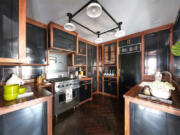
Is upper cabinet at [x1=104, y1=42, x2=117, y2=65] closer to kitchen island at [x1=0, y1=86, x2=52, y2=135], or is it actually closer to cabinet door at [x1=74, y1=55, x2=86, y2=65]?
cabinet door at [x1=74, y1=55, x2=86, y2=65]

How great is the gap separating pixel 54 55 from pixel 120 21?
7.06 ft

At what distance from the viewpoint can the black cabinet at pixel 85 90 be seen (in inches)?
93.6

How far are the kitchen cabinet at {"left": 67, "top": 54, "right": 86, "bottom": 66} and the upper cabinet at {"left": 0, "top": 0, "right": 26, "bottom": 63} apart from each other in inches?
63.4

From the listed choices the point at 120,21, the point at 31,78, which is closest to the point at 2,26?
the point at 31,78

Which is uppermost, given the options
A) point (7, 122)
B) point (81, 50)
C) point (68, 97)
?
point (81, 50)

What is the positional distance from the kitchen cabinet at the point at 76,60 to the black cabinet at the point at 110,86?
53.6 inches

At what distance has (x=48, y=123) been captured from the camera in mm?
958

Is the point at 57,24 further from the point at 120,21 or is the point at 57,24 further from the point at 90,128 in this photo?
the point at 90,128

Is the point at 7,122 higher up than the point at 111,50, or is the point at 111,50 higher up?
the point at 111,50

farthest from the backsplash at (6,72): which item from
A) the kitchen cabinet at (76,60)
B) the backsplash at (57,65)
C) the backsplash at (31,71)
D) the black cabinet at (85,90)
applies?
the black cabinet at (85,90)

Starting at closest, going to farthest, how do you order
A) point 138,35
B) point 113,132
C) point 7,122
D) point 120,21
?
point 7,122 < point 113,132 < point 120,21 < point 138,35

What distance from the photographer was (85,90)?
2.50 metres

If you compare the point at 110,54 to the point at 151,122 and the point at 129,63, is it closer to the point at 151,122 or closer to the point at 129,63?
the point at 129,63

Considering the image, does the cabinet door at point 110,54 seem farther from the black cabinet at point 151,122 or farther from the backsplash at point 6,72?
the backsplash at point 6,72
